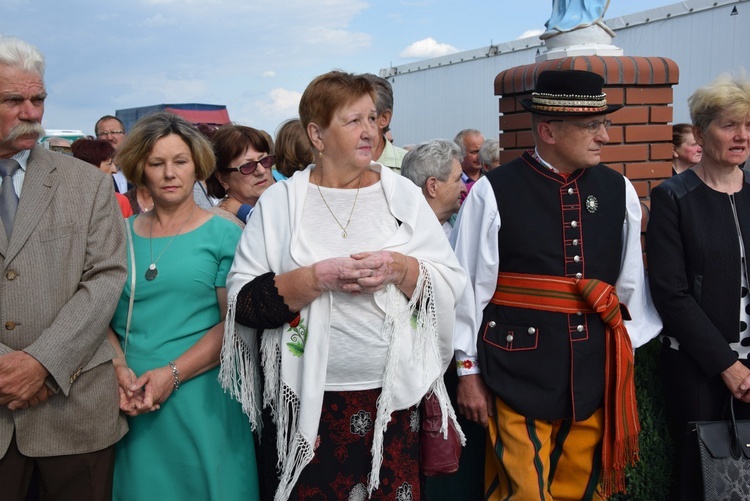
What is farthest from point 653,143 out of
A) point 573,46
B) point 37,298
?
point 37,298

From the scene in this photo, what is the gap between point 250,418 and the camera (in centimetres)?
264

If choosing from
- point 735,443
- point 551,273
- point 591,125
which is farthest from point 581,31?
point 735,443

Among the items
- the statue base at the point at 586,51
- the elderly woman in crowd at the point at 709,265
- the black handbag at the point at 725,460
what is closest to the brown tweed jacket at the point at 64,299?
the elderly woman in crowd at the point at 709,265

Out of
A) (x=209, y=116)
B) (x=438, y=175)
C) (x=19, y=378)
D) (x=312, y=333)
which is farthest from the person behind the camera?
(x=209, y=116)

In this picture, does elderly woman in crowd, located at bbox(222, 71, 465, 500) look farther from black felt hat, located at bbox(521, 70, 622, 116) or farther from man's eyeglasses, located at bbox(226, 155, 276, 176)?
man's eyeglasses, located at bbox(226, 155, 276, 176)

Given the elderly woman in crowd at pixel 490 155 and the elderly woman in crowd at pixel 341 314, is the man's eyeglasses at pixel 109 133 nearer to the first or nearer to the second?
the elderly woman in crowd at pixel 490 155

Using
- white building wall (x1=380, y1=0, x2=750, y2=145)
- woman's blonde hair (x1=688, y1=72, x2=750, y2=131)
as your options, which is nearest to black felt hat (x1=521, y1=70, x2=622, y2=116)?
woman's blonde hair (x1=688, y1=72, x2=750, y2=131)

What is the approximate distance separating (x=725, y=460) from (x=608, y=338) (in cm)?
69

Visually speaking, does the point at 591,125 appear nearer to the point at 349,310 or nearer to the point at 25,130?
the point at 349,310

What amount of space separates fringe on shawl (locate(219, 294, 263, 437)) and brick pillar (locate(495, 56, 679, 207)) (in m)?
2.24

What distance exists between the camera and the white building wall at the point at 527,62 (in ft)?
34.3

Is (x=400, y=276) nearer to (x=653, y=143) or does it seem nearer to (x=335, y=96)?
(x=335, y=96)

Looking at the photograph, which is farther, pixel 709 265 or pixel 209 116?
pixel 209 116

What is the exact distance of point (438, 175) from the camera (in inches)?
140
